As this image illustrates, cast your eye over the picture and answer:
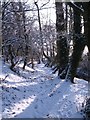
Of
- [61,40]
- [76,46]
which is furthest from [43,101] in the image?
[61,40]

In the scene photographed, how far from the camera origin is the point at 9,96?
14.6 metres

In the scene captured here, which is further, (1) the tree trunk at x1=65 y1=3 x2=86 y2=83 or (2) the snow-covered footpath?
(1) the tree trunk at x1=65 y1=3 x2=86 y2=83

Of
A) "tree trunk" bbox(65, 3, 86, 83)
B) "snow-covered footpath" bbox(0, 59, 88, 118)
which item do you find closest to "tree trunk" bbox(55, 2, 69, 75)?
"tree trunk" bbox(65, 3, 86, 83)

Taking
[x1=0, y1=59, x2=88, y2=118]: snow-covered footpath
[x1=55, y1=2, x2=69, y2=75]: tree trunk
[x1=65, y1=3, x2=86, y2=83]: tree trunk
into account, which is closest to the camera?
[x1=0, y1=59, x2=88, y2=118]: snow-covered footpath

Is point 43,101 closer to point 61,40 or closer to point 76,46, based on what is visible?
point 76,46

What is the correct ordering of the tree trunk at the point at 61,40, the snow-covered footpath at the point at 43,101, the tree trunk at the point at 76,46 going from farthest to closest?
1. the tree trunk at the point at 61,40
2. the tree trunk at the point at 76,46
3. the snow-covered footpath at the point at 43,101

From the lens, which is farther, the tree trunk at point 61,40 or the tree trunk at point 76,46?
the tree trunk at point 61,40

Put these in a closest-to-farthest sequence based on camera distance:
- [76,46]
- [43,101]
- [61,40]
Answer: [43,101]
[76,46]
[61,40]

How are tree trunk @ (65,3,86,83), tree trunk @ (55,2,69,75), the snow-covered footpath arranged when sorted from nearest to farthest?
1. the snow-covered footpath
2. tree trunk @ (65,3,86,83)
3. tree trunk @ (55,2,69,75)

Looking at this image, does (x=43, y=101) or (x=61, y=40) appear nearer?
(x=43, y=101)

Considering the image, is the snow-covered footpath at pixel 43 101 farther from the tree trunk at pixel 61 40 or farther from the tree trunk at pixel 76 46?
the tree trunk at pixel 61 40

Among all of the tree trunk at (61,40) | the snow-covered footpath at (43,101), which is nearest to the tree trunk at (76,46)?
the tree trunk at (61,40)

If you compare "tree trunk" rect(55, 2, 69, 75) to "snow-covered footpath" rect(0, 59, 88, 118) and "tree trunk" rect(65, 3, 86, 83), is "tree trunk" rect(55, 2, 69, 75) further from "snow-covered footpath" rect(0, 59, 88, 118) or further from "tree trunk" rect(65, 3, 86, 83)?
"snow-covered footpath" rect(0, 59, 88, 118)

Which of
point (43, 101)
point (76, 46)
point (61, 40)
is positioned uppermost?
point (61, 40)
